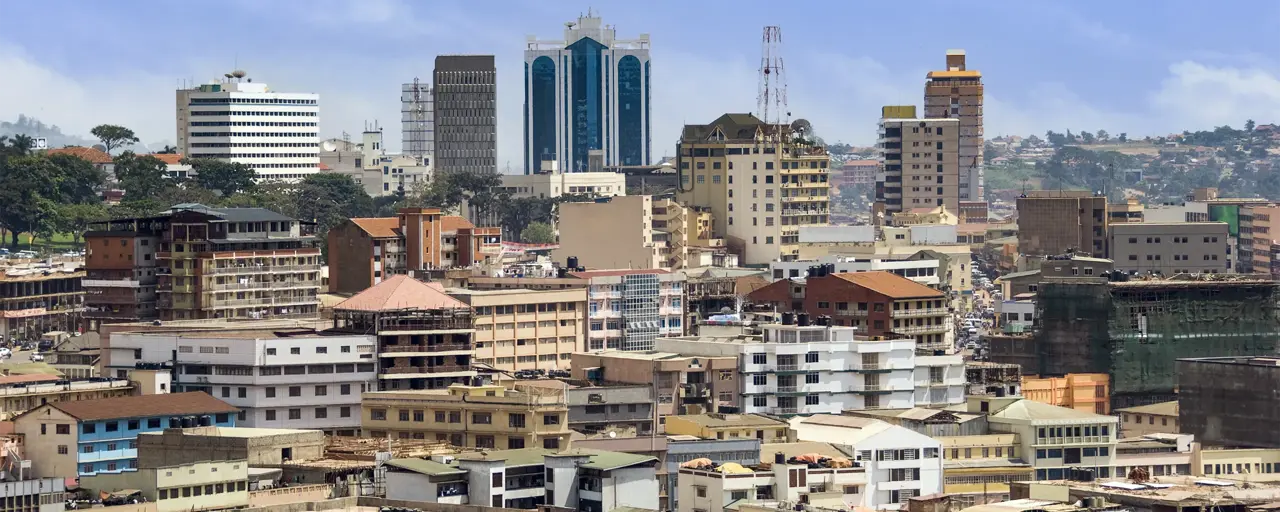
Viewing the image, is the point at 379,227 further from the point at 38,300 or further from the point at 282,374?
the point at 282,374

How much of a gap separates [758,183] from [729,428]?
81.9 m

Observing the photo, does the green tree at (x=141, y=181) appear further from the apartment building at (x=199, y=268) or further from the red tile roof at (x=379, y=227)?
the apartment building at (x=199, y=268)

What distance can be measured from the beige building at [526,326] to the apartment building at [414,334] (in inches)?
668

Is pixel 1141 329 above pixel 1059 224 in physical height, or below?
Answer: below

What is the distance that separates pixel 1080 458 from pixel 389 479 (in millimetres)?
26452

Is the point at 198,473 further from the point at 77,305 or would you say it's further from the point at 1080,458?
the point at 77,305

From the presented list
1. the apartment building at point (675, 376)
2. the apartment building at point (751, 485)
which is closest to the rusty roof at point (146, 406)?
the apartment building at point (675, 376)

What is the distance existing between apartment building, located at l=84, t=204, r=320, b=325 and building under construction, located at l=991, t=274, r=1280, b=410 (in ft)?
98.9

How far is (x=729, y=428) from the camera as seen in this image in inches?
3802

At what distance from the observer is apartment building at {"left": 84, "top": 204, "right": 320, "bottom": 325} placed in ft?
425

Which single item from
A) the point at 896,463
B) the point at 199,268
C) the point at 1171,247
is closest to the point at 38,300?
the point at 199,268

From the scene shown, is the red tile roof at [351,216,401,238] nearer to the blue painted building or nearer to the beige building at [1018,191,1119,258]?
the beige building at [1018,191,1119,258]

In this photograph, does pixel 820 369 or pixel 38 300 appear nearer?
pixel 820 369

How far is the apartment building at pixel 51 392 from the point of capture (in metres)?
97.6
